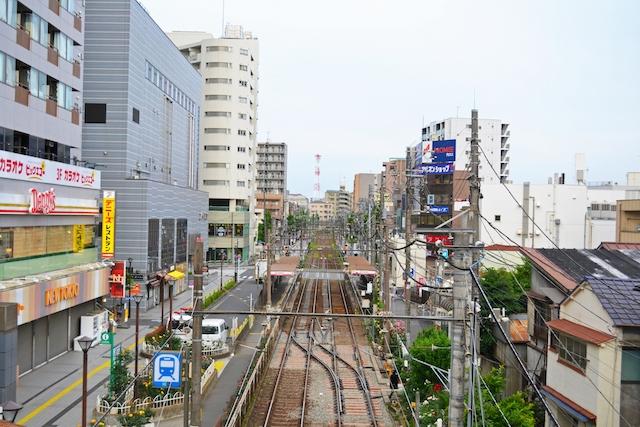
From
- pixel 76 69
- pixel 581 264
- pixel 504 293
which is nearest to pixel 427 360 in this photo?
pixel 581 264

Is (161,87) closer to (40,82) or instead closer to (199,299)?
(40,82)

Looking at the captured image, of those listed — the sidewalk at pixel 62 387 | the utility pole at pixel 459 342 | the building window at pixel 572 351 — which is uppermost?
the utility pole at pixel 459 342

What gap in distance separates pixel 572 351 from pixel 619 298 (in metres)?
1.58

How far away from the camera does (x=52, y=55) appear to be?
2289 cm

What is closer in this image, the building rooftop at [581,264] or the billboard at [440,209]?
the building rooftop at [581,264]

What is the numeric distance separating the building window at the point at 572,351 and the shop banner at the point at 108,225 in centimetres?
2175

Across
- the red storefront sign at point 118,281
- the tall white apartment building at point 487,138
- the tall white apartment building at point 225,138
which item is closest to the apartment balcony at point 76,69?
the red storefront sign at point 118,281

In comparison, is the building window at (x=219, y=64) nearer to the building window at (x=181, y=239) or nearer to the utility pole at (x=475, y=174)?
the building window at (x=181, y=239)

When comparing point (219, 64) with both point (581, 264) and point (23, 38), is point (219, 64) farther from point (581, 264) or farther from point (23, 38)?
point (581, 264)

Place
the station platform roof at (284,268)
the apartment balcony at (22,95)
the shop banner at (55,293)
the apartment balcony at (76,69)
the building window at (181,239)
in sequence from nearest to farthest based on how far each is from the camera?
1. the shop banner at (55,293)
2. the apartment balcony at (22,95)
3. the apartment balcony at (76,69)
4. the station platform roof at (284,268)
5. the building window at (181,239)

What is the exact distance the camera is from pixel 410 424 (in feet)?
51.6

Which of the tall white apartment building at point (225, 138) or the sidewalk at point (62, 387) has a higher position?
the tall white apartment building at point (225, 138)

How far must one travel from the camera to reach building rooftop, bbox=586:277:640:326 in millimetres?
10727

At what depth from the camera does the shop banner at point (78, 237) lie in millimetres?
24969
